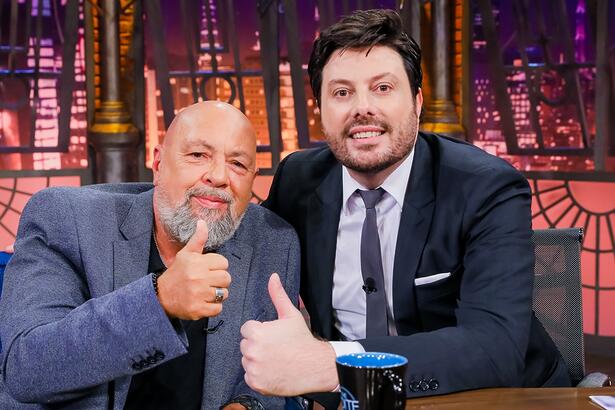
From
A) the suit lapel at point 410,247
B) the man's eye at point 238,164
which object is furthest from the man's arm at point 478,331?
the man's eye at point 238,164

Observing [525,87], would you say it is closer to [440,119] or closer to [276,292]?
[440,119]

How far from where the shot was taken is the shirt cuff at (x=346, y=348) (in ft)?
5.18

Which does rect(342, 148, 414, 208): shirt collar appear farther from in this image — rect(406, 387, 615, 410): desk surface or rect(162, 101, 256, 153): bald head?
rect(406, 387, 615, 410): desk surface

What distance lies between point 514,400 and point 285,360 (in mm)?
435

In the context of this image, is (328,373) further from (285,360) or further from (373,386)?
(373,386)

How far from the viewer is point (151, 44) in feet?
18.2

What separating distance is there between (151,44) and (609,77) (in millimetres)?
2884

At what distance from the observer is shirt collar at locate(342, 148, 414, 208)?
2145 millimetres

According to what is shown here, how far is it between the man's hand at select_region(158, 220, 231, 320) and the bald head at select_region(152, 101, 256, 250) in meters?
0.34

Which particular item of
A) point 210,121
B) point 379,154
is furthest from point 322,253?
point 210,121

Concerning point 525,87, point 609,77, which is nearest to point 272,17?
point 525,87

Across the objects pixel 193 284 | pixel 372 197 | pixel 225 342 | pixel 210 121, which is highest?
pixel 210 121

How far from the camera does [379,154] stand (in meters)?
2.07

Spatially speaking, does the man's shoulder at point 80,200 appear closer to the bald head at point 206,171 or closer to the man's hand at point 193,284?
the bald head at point 206,171
